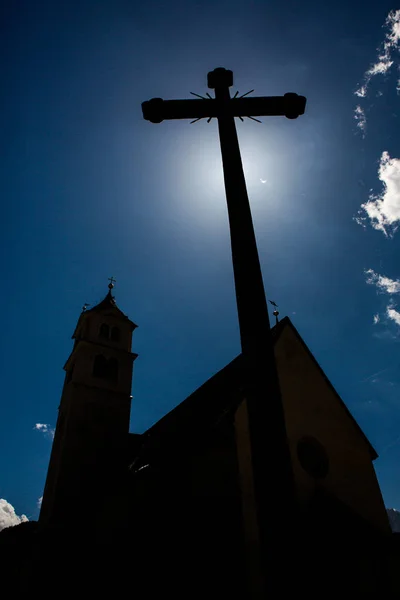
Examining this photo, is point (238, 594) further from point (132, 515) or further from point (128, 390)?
point (128, 390)

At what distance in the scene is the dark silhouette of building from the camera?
30.2ft

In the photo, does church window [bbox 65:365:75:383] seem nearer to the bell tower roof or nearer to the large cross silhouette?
the bell tower roof

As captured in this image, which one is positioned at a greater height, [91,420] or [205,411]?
[91,420]

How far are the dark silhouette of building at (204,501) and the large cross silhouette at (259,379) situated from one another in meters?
0.08

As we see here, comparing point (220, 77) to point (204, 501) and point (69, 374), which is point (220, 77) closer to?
point (204, 501)

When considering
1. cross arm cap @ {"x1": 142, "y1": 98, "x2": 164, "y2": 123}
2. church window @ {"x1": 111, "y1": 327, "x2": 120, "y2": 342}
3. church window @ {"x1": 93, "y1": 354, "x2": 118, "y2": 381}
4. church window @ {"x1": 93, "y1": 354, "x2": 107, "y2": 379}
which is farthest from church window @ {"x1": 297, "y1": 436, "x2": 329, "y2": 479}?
church window @ {"x1": 111, "y1": 327, "x2": 120, "y2": 342}

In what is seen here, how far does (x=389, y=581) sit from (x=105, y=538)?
1113cm

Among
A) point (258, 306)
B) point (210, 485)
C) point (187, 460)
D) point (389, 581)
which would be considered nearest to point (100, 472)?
point (187, 460)

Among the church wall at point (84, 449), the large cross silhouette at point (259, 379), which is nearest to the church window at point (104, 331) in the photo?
the church wall at point (84, 449)

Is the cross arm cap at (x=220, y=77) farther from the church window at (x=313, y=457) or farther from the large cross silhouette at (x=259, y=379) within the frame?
the church window at (x=313, y=457)

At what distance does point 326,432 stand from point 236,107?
1137cm

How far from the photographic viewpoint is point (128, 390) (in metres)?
23.0

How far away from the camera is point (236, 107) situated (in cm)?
466

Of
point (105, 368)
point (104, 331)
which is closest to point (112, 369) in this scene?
point (105, 368)
